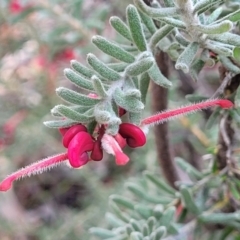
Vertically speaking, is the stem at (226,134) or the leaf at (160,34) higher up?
the leaf at (160,34)

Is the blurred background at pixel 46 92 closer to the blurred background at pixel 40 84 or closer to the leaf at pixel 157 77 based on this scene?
the blurred background at pixel 40 84

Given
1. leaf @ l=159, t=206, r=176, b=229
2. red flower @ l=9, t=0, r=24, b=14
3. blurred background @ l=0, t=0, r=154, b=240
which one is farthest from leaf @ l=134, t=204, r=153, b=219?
red flower @ l=9, t=0, r=24, b=14

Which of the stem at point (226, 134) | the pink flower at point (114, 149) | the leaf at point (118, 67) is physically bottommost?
the stem at point (226, 134)

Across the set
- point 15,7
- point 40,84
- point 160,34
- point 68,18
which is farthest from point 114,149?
point 40,84

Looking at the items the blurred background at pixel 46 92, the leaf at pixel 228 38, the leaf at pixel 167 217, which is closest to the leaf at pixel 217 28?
the leaf at pixel 228 38

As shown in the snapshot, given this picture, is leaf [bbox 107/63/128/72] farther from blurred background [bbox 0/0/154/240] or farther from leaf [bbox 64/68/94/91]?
blurred background [bbox 0/0/154/240]

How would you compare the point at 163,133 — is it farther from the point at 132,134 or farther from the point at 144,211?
the point at 132,134
